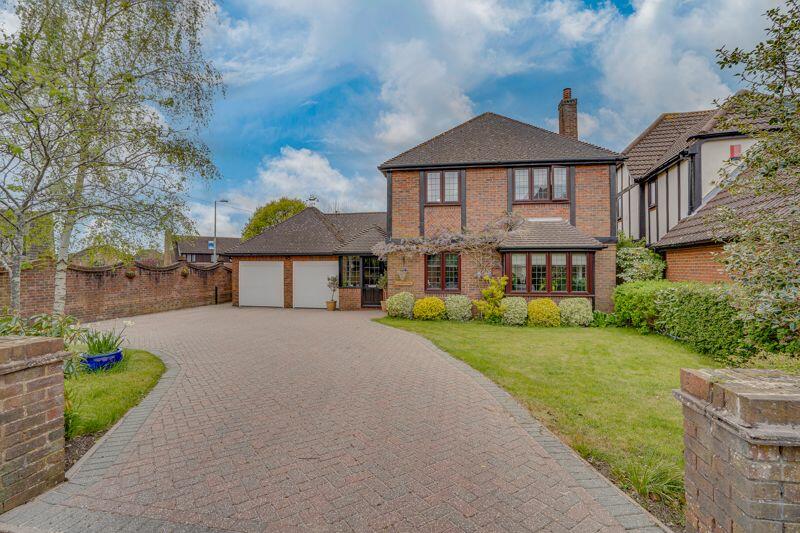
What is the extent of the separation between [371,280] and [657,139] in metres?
15.9

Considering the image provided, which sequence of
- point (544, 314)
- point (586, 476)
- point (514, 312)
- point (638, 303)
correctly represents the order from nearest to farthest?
point (586, 476) → point (638, 303) → point (544, 314) → point (514, 312)

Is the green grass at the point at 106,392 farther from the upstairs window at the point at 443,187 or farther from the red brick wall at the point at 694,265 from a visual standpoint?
the red brick wall at the point at 694,265

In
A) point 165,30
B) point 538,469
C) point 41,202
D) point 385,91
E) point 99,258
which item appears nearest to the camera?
point 538,469

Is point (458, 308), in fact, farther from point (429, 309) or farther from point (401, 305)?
point (401, 305)

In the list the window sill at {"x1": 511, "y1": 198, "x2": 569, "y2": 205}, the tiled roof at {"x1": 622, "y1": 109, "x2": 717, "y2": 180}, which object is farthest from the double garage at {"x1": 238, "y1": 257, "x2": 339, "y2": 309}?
the tiled roof at {"x1": 622, "y1": 109, "x2": 717, "y2": 180}

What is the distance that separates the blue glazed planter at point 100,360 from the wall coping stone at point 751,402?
8686 mm

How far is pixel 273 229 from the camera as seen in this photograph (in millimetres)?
21125

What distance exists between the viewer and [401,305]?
14312 millimetres

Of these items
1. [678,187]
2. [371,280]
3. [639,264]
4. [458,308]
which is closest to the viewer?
[639,264]

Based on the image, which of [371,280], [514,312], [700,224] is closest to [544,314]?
[514,312]

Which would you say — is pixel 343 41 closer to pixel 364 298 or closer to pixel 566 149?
pixel 566 149

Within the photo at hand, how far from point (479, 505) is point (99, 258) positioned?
319 inches

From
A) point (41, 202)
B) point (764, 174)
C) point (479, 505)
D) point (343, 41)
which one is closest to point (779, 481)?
point (479, 505)

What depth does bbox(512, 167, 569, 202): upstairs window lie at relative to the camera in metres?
14.7
